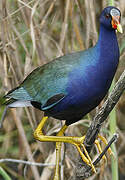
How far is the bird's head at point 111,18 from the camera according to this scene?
6.08 feet

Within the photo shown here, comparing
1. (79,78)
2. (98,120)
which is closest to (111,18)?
(79,78)

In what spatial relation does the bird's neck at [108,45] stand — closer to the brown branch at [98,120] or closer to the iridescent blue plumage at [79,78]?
the iridescent blue plumage at [79,78]

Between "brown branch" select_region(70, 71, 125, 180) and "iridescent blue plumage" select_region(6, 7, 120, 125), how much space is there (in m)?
0.21

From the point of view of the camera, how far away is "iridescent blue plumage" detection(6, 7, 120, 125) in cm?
191

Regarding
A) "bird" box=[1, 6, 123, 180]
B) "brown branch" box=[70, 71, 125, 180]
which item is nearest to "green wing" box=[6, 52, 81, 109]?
"bird" box=[1, 6, 123, 180]

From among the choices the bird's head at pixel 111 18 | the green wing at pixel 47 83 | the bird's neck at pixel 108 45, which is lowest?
the green wing at pixel 47 83

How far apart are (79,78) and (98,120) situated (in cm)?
32

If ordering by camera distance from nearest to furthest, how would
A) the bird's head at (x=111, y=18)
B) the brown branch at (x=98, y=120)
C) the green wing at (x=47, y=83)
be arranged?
the brown branch at (x=98, y=120) < the bird's head at (x=111, y=18) < the green wing at (x=47, y=83)

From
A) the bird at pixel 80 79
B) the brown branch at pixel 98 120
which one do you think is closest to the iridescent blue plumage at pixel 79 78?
the bird at pixel 80 79

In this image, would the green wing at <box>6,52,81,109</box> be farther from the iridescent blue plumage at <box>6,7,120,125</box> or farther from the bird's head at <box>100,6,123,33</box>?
the bird's head at <box>100,6,123,33</box>

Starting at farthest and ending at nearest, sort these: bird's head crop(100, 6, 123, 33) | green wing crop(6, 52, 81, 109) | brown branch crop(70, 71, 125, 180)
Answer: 1. green wing crop(6, 52, 81, 109)
2. bird's head crop(100, 6, 123, 33)
3. brown branch crop(70, 71, 125, 180)

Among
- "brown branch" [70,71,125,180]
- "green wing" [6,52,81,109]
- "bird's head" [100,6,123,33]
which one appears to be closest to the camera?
"brown branch" [70,71,125,180]

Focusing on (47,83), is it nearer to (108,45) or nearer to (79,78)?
(79,78)

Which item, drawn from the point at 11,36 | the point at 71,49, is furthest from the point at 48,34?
the point at 11,36
